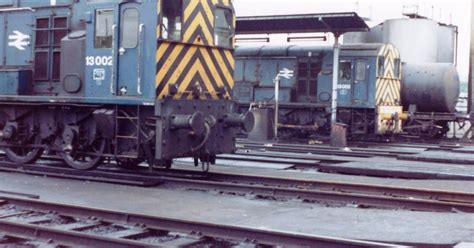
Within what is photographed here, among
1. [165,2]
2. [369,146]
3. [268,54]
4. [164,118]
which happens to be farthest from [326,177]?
[268,54]

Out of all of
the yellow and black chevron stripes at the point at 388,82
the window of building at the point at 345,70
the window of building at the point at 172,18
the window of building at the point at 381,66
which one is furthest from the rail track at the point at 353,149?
the window of building at the point at 172,18

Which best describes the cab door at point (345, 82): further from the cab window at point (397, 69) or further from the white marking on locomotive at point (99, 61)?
the white marking on locomotive at point (99, 61)

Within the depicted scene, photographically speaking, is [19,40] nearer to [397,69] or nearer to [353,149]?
[353,149]

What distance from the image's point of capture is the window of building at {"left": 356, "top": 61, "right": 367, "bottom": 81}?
22.2 metres

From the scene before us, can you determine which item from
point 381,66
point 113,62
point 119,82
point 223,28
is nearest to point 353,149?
point 381,66

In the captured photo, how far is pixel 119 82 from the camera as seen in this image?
435 inches

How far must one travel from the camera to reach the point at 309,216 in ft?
27.0

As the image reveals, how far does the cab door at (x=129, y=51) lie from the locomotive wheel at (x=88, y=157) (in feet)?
3.61

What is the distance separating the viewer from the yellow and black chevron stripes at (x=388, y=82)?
22.3 m

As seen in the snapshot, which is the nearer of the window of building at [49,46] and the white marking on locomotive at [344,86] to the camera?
the window of building at [49,46]

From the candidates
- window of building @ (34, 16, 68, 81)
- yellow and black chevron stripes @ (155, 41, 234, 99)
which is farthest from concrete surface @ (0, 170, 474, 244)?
window of building @ (34, 16, 68, 81)

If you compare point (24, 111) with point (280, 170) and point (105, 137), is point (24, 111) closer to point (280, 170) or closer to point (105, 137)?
point (105, 137)

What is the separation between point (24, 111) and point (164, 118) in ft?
11.2

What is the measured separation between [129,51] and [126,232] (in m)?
4.49
